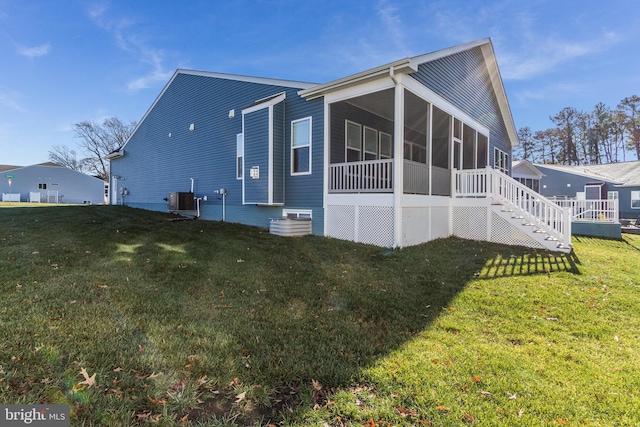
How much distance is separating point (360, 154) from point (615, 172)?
25.1m

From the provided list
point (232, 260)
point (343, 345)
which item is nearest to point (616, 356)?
point (343, 345)

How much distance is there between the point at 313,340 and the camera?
308cm

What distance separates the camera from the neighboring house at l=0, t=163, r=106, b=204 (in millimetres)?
35750

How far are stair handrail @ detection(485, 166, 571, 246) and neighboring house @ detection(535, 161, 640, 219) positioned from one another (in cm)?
1408

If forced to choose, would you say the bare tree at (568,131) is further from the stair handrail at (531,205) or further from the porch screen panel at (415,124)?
the stair handrail at (531,205)

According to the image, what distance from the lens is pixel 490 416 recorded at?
2062mm

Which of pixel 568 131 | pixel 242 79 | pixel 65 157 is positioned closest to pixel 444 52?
pixel 242 79

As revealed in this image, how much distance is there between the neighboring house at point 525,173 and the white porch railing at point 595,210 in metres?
7.67

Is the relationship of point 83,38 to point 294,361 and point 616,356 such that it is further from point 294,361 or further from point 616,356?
point 616,356

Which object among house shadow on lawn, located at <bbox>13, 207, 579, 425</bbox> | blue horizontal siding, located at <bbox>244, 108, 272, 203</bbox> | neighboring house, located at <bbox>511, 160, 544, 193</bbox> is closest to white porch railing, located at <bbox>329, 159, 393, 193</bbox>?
house shadow on lawn, located at <bbox>13, 207, 579, 425</bbox>

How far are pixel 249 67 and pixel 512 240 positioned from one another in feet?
44.9

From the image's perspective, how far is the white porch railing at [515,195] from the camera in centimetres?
786

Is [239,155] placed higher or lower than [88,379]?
higher

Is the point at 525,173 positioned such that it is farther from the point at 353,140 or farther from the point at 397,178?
the point at 397,178
